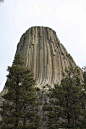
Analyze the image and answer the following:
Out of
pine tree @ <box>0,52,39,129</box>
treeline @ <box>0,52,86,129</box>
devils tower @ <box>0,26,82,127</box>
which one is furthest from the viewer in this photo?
devils tower @ <box>0,26,82,127</box>

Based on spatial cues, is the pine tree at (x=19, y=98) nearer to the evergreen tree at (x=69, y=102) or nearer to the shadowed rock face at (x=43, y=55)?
the evergreen tree at (x=69, y=102)

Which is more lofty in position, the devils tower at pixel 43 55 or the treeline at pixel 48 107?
the devils tower at pixel 43 55

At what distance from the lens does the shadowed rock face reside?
94.6 feet

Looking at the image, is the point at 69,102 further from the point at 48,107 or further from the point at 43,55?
the point at 43,55

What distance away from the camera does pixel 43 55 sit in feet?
103

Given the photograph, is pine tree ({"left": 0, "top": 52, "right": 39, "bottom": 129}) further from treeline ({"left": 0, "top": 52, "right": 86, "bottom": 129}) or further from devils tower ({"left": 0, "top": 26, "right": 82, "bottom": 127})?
devils tower ({"left": 0, "top": 26, "right": 82, "bottom": 127})

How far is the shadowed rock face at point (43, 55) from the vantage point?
28.8m

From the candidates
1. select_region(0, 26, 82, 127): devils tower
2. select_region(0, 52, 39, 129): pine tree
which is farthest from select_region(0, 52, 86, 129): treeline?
select_region(0, 26, 82, 127): devils tower

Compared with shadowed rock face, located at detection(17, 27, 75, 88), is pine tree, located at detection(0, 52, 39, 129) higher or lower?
lower

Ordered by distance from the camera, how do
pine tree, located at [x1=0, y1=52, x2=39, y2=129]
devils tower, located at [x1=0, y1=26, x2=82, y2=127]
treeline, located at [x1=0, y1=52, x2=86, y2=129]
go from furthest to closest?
devils tower, located at [x1=0, y1=26, x2=82, y2=127] < pine tree, located at [x1=0, y1=52, x2=39, y2=129] < treeline, located at [x1=0, y1=52, x2=86, y2=129]

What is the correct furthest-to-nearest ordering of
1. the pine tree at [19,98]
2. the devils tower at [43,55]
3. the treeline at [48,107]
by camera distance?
the devils tower at [43,55] → the pine tree at [19,98] → the treeline at [48,107]

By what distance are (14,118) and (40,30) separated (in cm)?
2757

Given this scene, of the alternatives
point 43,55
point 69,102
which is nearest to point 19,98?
point 69,102

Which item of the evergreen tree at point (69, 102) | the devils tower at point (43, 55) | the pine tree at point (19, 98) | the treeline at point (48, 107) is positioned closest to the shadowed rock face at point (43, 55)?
the devils tower at point (43, 55)
